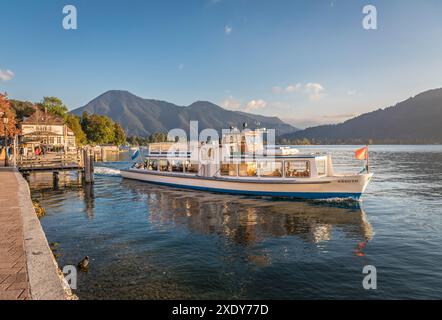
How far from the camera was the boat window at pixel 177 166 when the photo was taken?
32.9 metres

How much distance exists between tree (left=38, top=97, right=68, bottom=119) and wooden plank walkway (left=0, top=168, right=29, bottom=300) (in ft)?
339

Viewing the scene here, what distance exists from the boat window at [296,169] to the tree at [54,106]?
99.7 meters

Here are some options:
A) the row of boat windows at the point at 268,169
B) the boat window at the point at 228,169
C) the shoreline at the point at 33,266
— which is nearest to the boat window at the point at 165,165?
the row of boat windows at the point at 268,169

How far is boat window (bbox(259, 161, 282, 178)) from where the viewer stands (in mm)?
26381

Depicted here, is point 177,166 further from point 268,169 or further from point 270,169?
point 270,169

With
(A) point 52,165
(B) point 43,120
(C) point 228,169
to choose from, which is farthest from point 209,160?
(B) point 43,120

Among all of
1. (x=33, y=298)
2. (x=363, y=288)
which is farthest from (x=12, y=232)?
(x=363, y=288)

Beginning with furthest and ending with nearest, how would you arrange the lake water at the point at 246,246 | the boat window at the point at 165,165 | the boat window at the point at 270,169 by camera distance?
the boat window at the point at 165,165
the boat window at the point at 270,169
the lake water at the point at 246,246

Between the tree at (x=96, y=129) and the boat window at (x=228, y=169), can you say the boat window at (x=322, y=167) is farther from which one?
the tree at (x=96, y=129)

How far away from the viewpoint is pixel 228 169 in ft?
93.7

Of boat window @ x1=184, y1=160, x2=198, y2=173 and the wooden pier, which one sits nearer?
boat window @ x1=184, y1=160, x2=198, y2=173

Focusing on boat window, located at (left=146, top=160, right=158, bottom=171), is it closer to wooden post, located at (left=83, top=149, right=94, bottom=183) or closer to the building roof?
wooden post, located at (left=83, top=149, right=94, bottom=183)

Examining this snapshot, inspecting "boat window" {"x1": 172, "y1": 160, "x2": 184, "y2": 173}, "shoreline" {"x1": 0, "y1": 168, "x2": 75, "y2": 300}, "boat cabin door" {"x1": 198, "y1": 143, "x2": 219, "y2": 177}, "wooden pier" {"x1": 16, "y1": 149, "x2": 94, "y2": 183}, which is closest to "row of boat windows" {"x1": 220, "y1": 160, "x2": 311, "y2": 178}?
"boat cabin door" {"x1": 198, "y1": 143, "x2": 219, "y2": 177}
